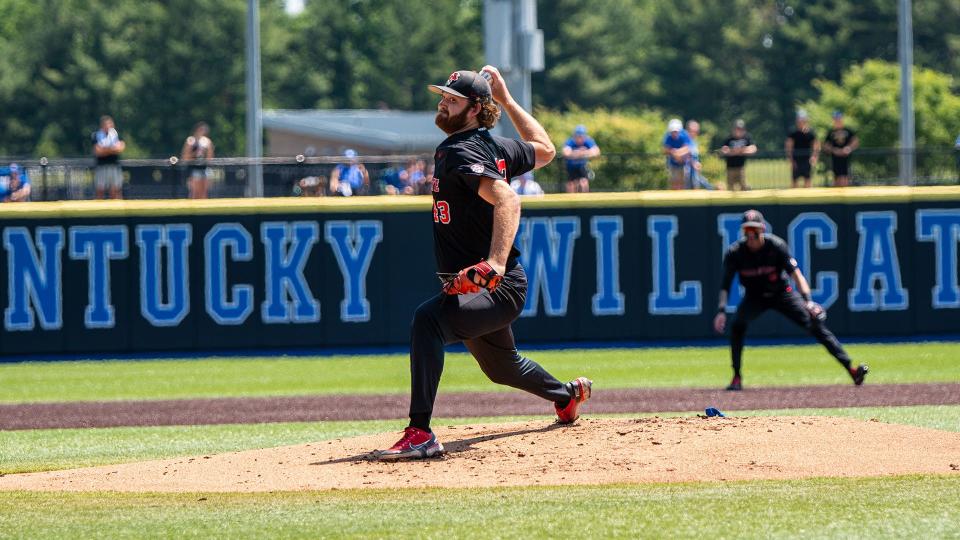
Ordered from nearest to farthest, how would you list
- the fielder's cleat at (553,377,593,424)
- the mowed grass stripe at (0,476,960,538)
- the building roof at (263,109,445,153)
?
the mowed grass stripe at (0,476,960,538)
the fielder's cleat at (553,377,593,424)
the building roof at (263,109,445,153)

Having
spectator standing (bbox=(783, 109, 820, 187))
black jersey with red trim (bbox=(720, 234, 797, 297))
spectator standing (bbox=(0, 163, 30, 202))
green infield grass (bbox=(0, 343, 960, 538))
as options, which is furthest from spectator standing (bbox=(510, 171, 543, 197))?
green infield grass (bbox=(0, 343, 960, 538))

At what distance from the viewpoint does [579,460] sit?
8633mm

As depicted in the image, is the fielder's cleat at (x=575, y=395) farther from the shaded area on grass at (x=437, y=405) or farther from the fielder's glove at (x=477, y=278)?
the shaded area on grass at (x=437, y=405)

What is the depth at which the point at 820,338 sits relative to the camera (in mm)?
14906

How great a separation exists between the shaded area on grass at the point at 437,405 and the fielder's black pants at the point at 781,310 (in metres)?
0.43

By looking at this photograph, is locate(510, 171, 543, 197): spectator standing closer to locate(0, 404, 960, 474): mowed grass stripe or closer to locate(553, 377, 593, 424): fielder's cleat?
locate(0, 404, 960, 474): mowed grass stripe

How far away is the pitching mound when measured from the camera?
831cm

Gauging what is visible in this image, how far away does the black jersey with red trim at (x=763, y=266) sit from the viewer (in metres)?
14.9

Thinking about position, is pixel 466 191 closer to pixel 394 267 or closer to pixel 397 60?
pixel 394 267

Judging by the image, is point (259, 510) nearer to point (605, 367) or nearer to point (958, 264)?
point (605, 367)

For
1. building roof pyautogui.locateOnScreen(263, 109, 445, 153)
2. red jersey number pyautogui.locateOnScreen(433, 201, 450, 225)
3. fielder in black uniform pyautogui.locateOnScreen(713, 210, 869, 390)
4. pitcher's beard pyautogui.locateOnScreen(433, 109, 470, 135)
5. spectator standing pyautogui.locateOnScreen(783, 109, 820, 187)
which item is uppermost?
building roof pyautogui.locateOnScreen(263, 109, 445, 153)

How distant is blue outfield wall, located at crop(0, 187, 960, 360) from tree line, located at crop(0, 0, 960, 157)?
161 feet

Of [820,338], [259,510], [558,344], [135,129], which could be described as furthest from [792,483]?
[135,129]

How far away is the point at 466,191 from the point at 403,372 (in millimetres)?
9861
